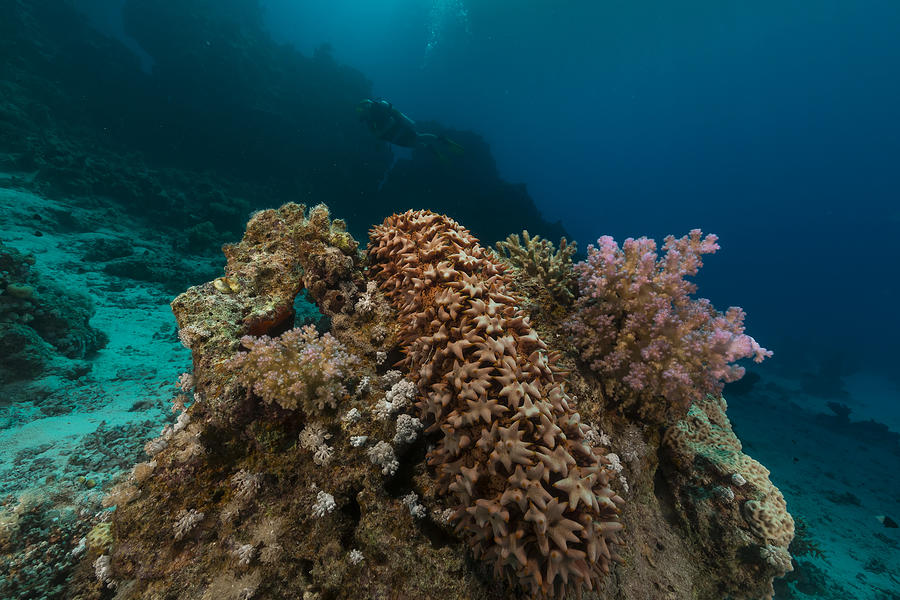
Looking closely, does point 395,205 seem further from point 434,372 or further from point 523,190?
point 434,372

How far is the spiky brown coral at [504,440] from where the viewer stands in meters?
2.07

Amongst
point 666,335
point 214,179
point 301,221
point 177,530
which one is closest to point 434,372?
point 177,530

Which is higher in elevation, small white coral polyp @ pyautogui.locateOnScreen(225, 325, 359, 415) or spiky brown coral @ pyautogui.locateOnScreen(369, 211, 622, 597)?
spiky brown coral @ pyautogui.locateOnScreen(369, 211, 622, 597)

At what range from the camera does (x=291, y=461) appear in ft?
9.71

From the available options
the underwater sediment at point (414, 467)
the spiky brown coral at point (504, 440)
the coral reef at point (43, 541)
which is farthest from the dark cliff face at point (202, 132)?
the spiky brown coral at point (504, 440)

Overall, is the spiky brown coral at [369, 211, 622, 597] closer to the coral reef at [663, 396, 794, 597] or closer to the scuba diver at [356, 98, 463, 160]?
the coral reef at [663, 396, 794, 597]

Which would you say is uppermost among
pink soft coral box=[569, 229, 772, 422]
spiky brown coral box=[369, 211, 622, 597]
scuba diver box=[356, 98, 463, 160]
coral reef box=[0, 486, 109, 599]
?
scuba diver box=[356, 98, 463, 160]

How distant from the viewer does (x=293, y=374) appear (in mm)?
2932

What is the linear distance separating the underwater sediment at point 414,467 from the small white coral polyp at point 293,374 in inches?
0.8

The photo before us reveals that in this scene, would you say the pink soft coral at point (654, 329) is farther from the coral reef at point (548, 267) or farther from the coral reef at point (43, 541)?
the coral reef at point (43, 541)

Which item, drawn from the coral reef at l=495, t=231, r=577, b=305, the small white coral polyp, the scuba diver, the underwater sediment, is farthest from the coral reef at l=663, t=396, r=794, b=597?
the scuba diver

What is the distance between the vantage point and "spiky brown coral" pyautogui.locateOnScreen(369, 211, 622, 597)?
207 centimetres

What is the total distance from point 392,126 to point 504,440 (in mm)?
21815

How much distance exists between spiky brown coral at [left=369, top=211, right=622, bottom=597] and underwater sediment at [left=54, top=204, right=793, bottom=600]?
15 millimetres
